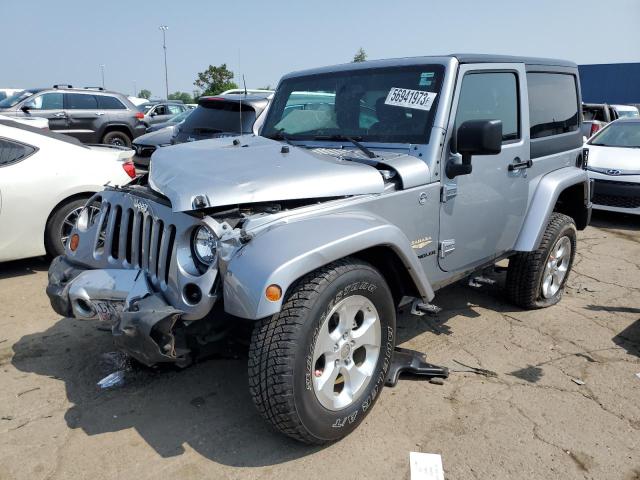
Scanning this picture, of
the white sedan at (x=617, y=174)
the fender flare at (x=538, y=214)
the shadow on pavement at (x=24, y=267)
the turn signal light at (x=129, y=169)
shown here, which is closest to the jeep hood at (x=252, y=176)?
the fender flare at (x=538, y=214)

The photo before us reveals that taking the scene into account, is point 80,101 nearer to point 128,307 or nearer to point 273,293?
point 128,307

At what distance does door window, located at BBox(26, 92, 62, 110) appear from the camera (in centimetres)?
1222

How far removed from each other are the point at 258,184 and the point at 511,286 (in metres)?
2.71

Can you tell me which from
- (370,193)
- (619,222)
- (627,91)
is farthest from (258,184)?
(627,91)

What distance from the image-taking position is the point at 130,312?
2459 mm

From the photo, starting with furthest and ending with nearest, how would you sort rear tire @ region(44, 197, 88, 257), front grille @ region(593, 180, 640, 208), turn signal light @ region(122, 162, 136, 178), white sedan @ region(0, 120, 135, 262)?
1. front grille @ region(593, 180, 640, 208)
2. turn signal light @ region(122, 162, 136, 178)
3. rear tire @ region(44, 197, 88, 257)
4. white sedan @ region(0, 120, 135, 262)

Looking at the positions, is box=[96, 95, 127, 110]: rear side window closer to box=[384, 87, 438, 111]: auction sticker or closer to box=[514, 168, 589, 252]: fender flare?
box=[384, 87, 438, 111]: auction sticker

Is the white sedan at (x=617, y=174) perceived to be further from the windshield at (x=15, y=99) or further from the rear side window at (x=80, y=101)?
the windshield at (x=15, y=99)

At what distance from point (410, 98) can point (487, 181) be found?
31.4 inches

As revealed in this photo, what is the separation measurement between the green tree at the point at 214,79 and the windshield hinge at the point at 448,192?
2041 centimetres

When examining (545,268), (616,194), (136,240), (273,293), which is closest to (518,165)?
(545,268)

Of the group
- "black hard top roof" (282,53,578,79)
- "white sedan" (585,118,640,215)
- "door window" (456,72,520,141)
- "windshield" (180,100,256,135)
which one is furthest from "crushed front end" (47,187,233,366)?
"white sedan" (585,118,640,215)

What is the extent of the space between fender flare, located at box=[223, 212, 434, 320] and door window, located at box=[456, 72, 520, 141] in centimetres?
120

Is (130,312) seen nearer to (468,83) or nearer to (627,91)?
(468,83)
